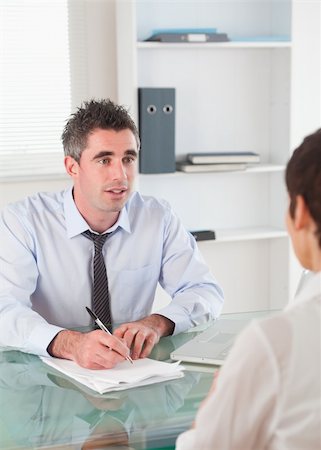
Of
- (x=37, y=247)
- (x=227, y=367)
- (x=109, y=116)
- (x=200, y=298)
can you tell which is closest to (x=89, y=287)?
(x=37, y=247)

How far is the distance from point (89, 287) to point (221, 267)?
5.75 feet

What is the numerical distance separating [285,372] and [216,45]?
2.83 metres

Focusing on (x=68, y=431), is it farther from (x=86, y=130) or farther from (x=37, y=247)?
(x=86, y=130)

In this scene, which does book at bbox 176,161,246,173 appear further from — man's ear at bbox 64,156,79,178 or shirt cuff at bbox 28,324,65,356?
shirt cuff at bbox 28,324,65,356

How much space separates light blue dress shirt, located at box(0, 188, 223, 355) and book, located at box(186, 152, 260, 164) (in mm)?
1183

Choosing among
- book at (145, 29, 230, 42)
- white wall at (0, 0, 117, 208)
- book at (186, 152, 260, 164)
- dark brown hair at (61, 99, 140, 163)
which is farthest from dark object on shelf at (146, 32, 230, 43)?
dark brown hair at (61, 99, 140, 163)

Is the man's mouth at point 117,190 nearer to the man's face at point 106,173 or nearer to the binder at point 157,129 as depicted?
the man's face at point 106,173

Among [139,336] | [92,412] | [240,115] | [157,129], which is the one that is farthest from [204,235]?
[92,412]

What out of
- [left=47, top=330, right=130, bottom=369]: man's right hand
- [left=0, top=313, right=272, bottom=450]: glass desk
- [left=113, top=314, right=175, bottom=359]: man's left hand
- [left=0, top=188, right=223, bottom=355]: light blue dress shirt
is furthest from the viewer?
[left=0, top=188, right=223, bottom=355]: light blue dress shirt

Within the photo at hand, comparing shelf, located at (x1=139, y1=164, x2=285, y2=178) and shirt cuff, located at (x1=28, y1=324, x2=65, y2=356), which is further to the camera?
shelf, located at (x1=139, y1=164, x2=285, y2=178)

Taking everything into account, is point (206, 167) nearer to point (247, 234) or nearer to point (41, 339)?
point (247, 234)

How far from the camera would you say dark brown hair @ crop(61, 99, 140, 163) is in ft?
8.18

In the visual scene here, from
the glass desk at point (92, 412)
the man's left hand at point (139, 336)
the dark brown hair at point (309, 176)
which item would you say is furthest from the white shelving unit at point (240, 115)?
the dark brown hair at point (309, 176)

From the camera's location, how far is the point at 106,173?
249 cm
